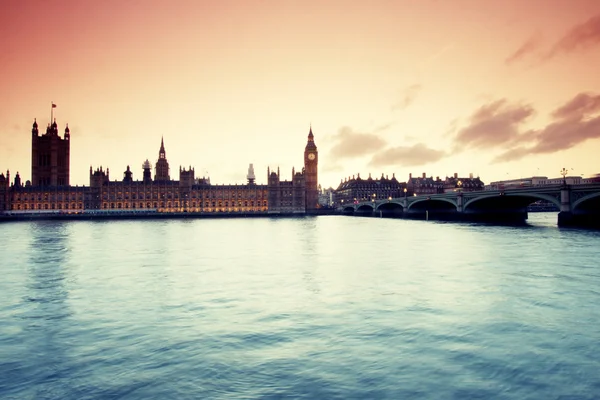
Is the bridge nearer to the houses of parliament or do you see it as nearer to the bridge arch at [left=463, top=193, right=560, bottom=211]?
the bridge arch at [left=463, top=193, right=560, bottom=211]

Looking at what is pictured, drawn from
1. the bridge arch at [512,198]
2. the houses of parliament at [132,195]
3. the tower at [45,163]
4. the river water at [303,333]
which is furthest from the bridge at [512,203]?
the tower at [45,163]

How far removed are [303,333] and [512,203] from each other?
8168 cm

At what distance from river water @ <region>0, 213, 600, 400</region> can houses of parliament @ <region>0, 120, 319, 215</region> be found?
150 meters

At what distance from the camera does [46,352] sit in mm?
11305

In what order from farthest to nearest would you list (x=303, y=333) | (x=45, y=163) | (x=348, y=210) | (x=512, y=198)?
(x=45, y=163), (x=348, y=210), (x=512, y=198), (x=303, y=333)

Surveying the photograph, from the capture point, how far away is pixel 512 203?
275ft

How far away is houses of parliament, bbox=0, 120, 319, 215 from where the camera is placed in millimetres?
Result: 175000

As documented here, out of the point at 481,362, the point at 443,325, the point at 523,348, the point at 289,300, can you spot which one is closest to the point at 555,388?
the point at 481,362

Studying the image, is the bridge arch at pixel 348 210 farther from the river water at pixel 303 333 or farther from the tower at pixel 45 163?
the river water at pixel 303 333

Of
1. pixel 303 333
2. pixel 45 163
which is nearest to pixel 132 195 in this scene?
pixel 45 163

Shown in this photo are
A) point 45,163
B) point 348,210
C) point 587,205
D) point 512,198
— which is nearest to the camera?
point 587,205

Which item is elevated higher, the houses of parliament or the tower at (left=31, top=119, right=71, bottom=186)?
the tower at (left=31, top=119, right=71, bottom=186)

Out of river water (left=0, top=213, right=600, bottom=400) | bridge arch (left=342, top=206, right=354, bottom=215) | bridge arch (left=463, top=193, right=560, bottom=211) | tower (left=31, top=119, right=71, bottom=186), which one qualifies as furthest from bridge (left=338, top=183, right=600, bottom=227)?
tower (left=31, top=119, right=71, bottom=186)

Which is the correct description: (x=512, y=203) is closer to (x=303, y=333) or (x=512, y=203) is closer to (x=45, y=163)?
(x=303, y=333)
